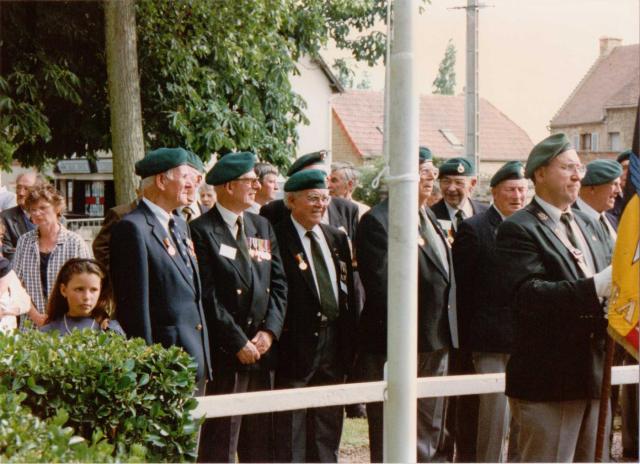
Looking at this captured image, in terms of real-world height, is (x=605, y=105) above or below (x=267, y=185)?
above

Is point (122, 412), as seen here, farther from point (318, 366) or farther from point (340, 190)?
point (340, 190)

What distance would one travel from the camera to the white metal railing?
4.49m

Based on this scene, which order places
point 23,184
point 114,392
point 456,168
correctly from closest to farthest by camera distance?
point 114,392, point 456,168, point 23,184

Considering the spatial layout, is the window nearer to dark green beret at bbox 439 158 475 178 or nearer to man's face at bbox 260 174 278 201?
man's face at bbox 260 174 278 201

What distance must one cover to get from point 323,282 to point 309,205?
50cm

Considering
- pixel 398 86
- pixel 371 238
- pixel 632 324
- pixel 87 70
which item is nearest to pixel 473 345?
pixel 371 238

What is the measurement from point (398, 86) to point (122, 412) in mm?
1561

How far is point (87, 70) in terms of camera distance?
49.1 feet

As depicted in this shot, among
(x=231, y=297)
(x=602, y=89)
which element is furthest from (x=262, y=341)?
(x=602, y=89)

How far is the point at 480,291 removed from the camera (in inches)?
258

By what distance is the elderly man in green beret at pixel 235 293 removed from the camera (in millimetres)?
5898

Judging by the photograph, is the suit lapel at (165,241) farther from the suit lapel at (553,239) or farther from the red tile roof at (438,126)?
the red tile roof at (438,126)

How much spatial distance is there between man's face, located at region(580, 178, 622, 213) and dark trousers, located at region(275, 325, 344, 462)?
2.18 meters

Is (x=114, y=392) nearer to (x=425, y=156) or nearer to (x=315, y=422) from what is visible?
(x=315, y=422)
